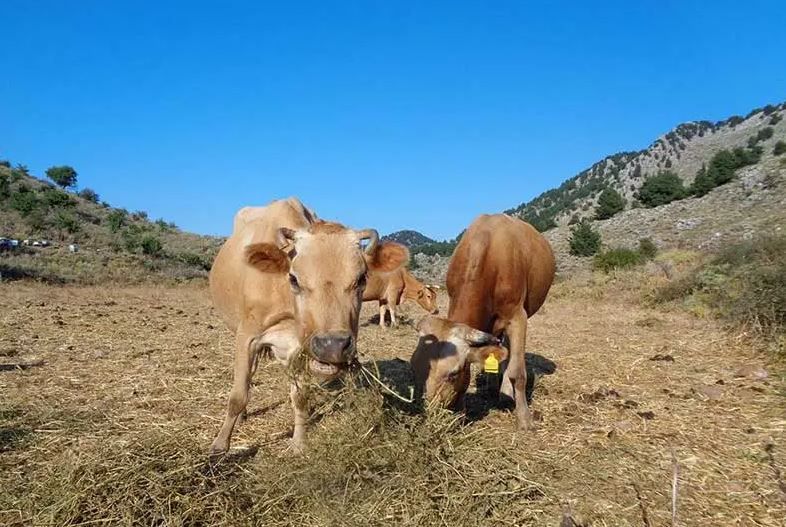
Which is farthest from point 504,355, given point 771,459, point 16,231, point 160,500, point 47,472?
point 16,231

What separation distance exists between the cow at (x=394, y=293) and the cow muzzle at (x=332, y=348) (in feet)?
31.9

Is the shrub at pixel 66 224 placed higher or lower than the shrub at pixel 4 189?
lower

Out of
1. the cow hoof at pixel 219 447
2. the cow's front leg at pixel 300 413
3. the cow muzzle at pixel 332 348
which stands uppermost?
the cow muzzle at pixel 332 348

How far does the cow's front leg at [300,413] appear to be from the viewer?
14.6ft

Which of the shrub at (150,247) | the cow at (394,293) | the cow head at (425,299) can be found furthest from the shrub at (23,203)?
the cow head at (425,299)

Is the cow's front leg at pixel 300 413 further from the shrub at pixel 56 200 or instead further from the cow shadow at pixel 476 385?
the shrub at pixel 56 200

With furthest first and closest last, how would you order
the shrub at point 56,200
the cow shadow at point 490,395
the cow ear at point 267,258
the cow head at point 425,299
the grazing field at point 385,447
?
the shrub at point 56,200, the cow head at point 425,299, the cow shadow at point 490,395, the cow ear at point 267,258, the grazing field at point 385,447

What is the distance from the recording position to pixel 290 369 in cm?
444

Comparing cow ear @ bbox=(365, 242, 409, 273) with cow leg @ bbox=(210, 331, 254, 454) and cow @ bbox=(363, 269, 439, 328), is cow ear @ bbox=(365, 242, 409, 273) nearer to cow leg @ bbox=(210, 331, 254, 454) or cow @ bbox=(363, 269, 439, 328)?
cow leg @ bbox=(210, 331, 254, 454)

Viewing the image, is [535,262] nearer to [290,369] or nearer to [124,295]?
[290,369]

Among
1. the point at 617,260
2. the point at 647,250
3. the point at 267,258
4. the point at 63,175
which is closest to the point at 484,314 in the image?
the point at 267,258

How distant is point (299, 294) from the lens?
14.0 feet

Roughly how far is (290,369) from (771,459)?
4.57 metres

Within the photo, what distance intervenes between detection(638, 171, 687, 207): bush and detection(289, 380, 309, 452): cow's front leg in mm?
46381
